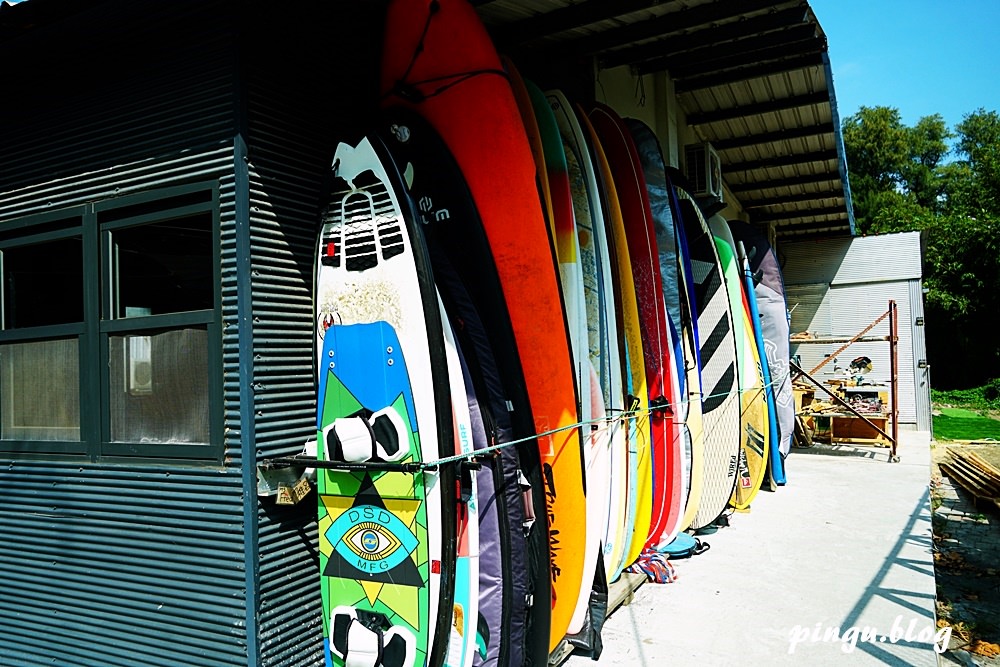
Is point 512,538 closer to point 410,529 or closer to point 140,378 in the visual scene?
point 410,529

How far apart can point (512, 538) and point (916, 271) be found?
10631mm

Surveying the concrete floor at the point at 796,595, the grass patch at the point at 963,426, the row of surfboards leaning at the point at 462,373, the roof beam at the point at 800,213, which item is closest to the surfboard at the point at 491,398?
the row of surfboards leaning at the point at 462,373

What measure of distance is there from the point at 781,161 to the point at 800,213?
8.73 feet

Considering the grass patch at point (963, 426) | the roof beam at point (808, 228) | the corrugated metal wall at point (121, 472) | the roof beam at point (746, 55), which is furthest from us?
the grass patch at point (963, 426)

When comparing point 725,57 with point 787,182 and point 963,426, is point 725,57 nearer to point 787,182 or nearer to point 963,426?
point 787,182

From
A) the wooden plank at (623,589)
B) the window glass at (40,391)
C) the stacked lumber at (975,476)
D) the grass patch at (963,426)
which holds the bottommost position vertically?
the grass patch at (963,426)

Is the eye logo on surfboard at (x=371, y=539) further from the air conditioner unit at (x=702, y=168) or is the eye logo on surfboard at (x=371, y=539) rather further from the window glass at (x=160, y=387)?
the air conditioner unit at (x=702, y=168)

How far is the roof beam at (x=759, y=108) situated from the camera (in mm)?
5516

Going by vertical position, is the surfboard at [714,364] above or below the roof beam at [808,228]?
below

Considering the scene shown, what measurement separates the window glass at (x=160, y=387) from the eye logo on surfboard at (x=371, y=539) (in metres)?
0.61

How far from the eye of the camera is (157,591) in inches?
103

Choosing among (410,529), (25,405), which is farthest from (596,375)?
(25,405)

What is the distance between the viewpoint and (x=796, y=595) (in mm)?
3500

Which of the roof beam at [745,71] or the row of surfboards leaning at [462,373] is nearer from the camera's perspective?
the row of surfboards leaning at [462,373]
